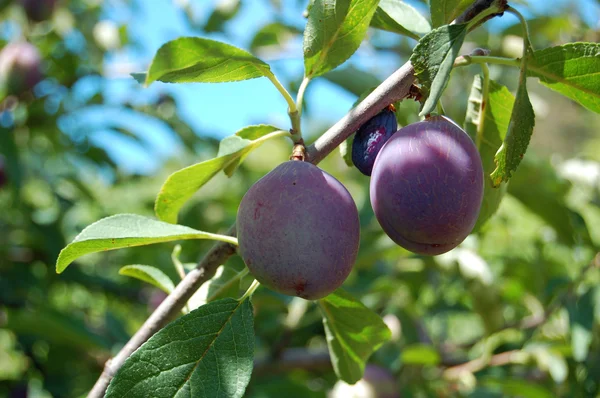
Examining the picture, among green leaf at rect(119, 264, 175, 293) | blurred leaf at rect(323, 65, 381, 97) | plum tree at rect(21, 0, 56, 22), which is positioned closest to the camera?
green leaf at rect(119, 264, 175, 293)

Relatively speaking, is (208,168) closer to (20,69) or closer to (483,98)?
(483,98)

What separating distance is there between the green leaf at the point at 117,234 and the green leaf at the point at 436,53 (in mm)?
275

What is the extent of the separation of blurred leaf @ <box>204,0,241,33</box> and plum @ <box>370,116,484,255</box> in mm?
1752

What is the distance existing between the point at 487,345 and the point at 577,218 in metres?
0.41

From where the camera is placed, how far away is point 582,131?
29.5ft

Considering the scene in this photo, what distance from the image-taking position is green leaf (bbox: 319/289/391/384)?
32.8 inches

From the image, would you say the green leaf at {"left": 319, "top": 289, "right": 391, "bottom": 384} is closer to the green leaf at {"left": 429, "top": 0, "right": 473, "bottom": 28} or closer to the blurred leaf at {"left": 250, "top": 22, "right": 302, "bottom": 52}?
the green leaf at {"left": 429, "top": 0, "right": 473, "bottom": 28}

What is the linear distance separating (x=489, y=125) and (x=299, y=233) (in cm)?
35

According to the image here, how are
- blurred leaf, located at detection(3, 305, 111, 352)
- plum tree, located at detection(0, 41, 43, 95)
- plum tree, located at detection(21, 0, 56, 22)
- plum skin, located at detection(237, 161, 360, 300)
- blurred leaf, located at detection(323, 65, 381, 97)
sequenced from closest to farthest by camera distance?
plum skin, located at detection(237, 161, 360, 300), blurred leaf, located at detection(323, 65, 381, 97), blurred leaf, located at detection(3, 305, 111, 352), plum tree, located at detection(0, 41, 43, 95), plum tree, located at detection(21, 0, 56, 22)

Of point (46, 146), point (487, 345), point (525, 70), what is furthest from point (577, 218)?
point (46, 146)

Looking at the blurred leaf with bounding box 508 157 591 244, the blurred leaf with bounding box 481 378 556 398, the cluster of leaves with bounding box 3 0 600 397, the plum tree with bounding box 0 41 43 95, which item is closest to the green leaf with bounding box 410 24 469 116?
the cluster of leaves with bounding box 3 0 600 397

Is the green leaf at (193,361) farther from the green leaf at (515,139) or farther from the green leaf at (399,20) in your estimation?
the green leaf at (399,20)

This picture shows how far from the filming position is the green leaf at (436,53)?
61 cm

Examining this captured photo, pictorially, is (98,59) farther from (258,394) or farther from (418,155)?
(418,155)
